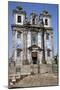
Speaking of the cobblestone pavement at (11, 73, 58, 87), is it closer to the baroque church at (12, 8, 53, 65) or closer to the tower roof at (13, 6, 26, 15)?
the baroque church at (12, 8, 53, 65)

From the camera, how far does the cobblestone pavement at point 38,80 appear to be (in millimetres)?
2139

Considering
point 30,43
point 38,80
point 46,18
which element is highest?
point 46,18

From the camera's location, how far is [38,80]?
7.13ft

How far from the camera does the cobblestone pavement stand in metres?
2.14

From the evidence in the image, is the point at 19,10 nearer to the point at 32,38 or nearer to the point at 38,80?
the point at 32,38

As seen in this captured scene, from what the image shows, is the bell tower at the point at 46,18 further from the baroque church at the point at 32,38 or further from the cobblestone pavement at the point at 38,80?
the cobblestone pavement at the point at 38,80

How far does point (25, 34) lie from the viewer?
7.11ft

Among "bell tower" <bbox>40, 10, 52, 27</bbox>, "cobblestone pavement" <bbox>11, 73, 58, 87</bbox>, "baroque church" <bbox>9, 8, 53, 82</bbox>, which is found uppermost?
"bell tower" <bbox>40, 10, 52, 27</bbox>

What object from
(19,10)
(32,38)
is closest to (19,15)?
(19,10)

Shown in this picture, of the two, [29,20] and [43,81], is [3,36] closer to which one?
[29,20]

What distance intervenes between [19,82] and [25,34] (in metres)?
0.48

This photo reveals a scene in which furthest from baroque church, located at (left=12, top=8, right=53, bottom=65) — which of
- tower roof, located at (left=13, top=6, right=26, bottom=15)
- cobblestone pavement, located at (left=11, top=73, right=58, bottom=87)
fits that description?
cobblestone pavement, located at (left=11, top=73, right=58, bottom=87)

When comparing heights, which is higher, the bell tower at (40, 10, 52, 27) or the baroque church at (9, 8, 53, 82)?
the bell tower at (40, 10, 52, 27)

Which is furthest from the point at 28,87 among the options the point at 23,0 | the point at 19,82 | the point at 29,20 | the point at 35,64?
the point at 23,0
